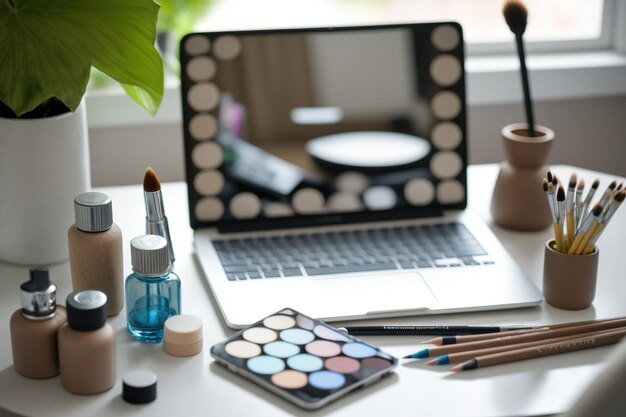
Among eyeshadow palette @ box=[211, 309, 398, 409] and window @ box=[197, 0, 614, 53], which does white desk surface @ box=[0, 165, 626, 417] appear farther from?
window @ box=[197, 0, 614, 53]

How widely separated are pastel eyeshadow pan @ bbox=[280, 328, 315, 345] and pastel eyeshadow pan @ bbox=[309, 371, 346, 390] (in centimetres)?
6

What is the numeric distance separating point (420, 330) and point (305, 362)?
0.13 metres

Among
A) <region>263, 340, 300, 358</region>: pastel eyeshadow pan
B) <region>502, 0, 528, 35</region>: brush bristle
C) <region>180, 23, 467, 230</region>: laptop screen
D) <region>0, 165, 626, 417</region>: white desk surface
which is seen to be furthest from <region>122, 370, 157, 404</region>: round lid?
<region>502, 0, 528, 35</region>: brush bristle

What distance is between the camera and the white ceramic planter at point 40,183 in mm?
1035

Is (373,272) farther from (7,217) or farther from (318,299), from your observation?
(7,217)

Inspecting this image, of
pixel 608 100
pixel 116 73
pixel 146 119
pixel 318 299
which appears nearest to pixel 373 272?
pixel 318 299

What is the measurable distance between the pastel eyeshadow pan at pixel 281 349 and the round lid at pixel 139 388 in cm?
11

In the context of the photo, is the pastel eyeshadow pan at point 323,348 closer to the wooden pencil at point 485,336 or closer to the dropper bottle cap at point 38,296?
the wooden pencil at point 485,336

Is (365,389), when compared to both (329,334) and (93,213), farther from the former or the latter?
(93,213)

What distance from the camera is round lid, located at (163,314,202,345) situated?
902 mm

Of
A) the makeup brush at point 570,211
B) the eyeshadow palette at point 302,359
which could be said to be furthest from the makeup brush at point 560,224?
the eyeshadow palette at point 302,359

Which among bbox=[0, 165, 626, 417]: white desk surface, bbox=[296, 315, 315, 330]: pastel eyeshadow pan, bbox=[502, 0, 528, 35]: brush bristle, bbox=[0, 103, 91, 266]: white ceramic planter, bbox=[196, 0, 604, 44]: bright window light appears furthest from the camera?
bbox=[196, 0, 604, 44]: bright window light

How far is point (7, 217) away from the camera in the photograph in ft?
3.50

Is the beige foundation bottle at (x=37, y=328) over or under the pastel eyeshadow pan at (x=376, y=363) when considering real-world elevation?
over
